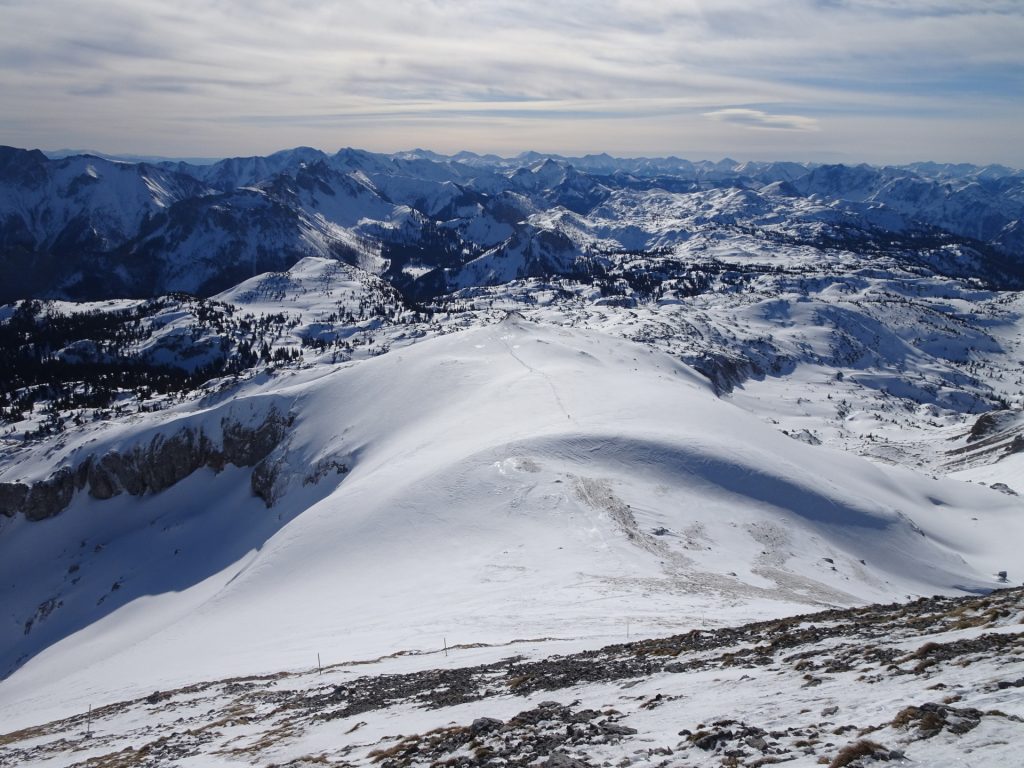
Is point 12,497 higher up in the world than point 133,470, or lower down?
lower down

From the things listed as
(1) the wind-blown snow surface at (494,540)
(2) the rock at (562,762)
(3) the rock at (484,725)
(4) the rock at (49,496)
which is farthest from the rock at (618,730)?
(4) the rock at (49,496)

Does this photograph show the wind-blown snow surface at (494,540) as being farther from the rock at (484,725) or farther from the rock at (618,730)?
the rock at (618,730)

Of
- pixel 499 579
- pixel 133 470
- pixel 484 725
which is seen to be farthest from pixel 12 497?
pixel 484 725

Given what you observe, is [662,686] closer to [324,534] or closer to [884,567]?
[884,567]

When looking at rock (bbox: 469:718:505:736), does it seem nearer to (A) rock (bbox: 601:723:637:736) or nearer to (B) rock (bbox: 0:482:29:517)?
(A) rock (bbox: 601:723:637:736)

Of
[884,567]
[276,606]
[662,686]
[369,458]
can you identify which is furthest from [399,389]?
[662,686]

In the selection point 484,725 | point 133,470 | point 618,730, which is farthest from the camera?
point 133,470

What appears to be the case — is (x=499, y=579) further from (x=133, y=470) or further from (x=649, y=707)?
(x=133, y=470)
